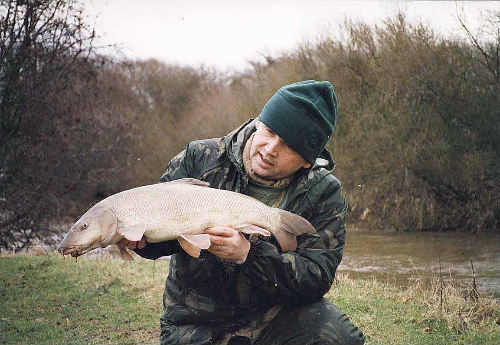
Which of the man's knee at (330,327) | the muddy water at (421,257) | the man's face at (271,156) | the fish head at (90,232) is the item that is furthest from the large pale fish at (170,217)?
the muddy water at (421,257)

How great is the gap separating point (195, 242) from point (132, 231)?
0.98ft

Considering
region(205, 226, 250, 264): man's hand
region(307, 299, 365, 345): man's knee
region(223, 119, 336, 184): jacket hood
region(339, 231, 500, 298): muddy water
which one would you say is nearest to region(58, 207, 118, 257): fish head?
region(205, 226, 250, 264): man's hand

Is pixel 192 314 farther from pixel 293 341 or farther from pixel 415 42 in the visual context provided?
pixel 415 42

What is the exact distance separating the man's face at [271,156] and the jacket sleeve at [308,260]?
30 cm

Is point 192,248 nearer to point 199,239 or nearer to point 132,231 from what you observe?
point 199,239

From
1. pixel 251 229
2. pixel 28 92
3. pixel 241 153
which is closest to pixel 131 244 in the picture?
pixel 251 229

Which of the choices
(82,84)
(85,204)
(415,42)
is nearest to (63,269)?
(85,204)

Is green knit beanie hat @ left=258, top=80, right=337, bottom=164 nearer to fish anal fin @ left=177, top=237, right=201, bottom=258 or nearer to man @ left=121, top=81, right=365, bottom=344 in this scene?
man @ left=121, top=81, right=365, bottom=344

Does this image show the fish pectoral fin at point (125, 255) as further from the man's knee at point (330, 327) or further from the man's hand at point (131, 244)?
the man's knee at point (330, 327)

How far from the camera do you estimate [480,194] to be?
14516mm

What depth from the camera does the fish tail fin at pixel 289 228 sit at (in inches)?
126

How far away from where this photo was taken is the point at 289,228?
3209 mm

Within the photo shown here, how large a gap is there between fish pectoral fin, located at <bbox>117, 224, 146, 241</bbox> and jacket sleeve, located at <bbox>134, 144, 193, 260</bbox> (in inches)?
11.9

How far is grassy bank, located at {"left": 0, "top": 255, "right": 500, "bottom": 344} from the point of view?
5.45 meters
